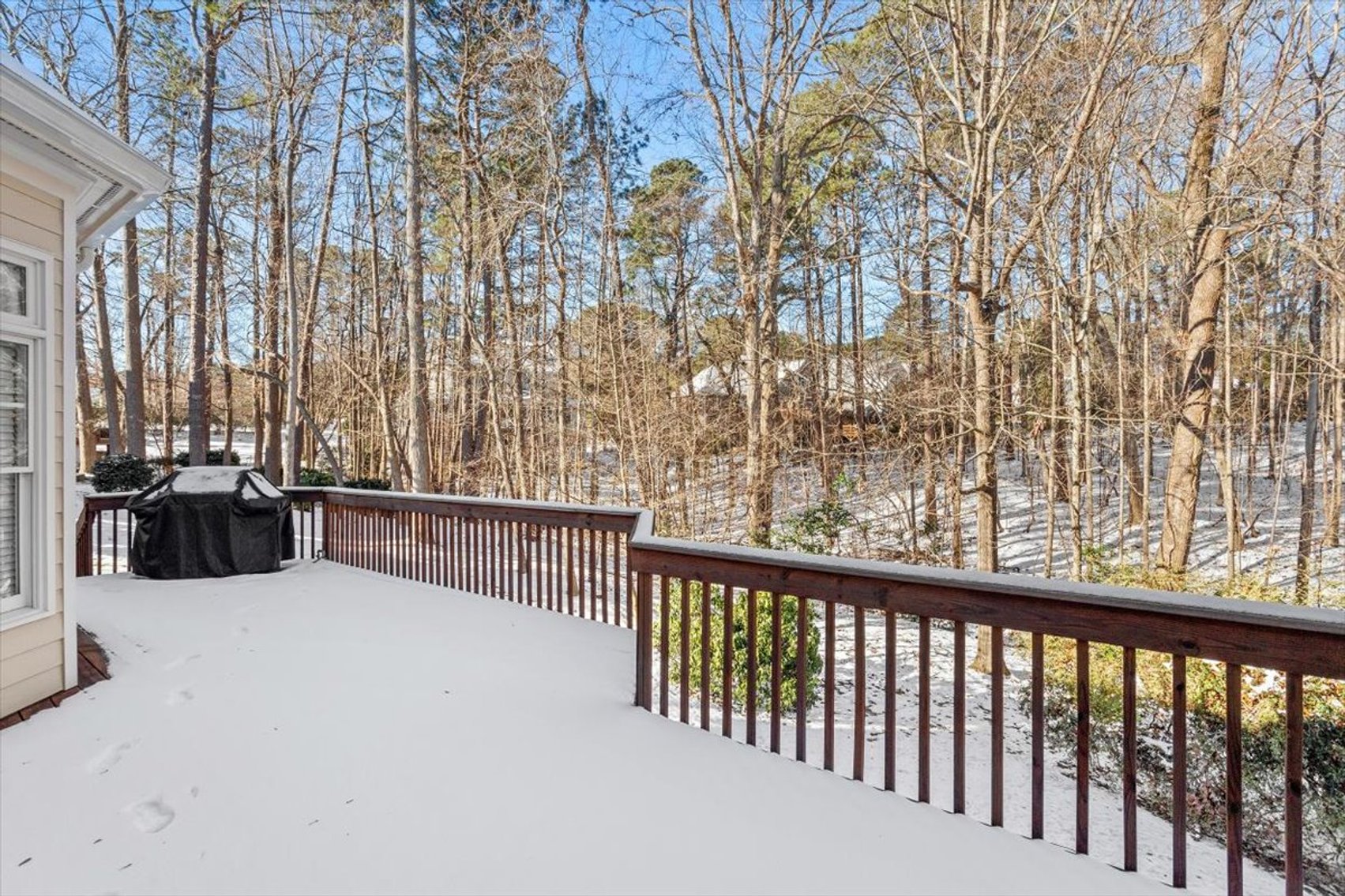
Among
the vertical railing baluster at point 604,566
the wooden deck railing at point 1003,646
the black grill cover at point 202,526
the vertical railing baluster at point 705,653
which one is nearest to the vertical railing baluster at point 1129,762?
the wooden deck railing at point 1003,646

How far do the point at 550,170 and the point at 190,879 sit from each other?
913 centimetres

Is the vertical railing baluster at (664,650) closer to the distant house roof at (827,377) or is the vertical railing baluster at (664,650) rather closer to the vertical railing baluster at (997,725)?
the vertical railing baluster at (997,725)

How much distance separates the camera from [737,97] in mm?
8016

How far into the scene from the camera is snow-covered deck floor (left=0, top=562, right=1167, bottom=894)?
Answer: 1.76 meters

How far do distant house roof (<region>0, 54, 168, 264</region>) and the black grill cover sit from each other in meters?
2.45

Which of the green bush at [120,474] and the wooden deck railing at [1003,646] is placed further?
the green bush at [120,474]

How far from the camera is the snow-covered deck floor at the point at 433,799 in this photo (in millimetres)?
1759

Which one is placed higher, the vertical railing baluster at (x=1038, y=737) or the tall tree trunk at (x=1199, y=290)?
the tall tree trunk at (x=1199, y=290)

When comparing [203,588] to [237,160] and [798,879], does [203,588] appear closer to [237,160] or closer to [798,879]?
[798,879]

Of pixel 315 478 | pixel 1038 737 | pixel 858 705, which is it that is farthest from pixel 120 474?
pixel 1038 737

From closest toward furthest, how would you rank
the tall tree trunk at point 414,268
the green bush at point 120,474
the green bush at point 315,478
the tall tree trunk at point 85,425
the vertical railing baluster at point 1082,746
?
the vertical railing baluster at point 1082,746 < the tall tree trunk at point 414,268 < the green bush at point 120,474 < the green bush at point 315,478 < the tall tree trunk at point 85,425

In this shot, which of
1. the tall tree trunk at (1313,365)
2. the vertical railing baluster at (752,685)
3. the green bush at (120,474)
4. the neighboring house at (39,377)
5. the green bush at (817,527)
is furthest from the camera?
the green bush at (120,474)

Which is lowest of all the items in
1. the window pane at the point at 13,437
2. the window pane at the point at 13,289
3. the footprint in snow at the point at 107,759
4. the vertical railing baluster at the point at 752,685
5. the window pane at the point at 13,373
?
the footprint in snow at the point at 107,759

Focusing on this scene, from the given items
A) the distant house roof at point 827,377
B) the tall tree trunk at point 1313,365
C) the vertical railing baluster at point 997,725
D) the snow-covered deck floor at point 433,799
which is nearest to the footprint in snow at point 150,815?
the snow-covered deck floor at point 433,799
